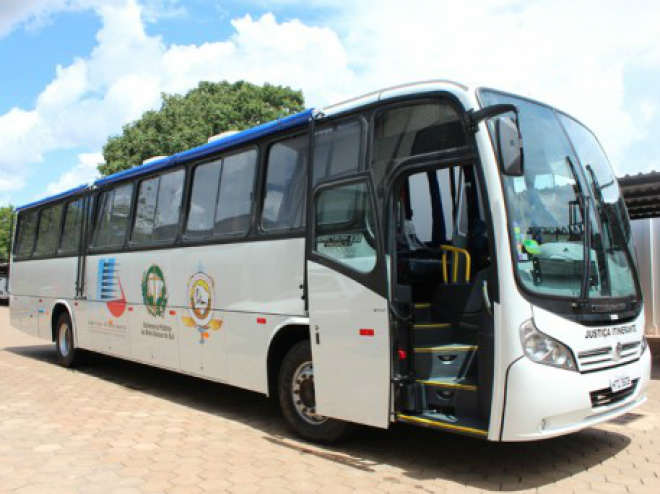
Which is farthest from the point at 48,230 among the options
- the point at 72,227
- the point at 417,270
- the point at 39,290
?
the point at 417,270

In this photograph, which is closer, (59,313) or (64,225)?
(64,225)

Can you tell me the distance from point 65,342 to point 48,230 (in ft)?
7.39

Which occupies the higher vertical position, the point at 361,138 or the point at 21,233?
the point at 21,233

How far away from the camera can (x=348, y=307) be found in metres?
5.48

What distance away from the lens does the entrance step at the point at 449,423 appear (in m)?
4.63

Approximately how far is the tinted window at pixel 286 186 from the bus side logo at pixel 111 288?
382 cm

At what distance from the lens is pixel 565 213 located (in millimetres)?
5098

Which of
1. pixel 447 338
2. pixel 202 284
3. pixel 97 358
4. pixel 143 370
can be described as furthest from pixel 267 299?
pixel 97 358

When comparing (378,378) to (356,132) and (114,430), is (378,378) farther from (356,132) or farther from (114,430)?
(114,430)

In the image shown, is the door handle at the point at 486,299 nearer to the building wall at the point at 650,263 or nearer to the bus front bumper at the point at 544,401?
the bus front bumper at the point at 544,401

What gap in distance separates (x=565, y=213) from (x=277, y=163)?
2.98 m

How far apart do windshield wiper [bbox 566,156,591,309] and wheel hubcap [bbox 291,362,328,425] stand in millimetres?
2530

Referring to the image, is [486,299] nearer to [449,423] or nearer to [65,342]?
[449,423]

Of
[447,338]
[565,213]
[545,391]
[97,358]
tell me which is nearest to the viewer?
[545,391]
